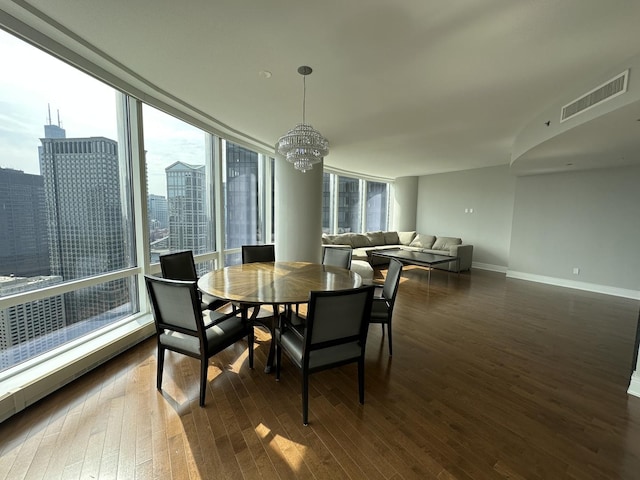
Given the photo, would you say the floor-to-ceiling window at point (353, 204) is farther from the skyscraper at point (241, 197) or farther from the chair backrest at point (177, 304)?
the chair backrest at point (177, 304)

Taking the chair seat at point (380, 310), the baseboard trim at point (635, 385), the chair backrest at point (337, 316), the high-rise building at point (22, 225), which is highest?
the high-rise building at point (22, 225)

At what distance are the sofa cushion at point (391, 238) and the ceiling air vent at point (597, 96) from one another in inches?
215

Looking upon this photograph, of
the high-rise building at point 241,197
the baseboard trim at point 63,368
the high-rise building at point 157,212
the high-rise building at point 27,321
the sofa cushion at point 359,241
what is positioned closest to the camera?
the baseboard trim at point 63,368

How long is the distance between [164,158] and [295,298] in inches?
108

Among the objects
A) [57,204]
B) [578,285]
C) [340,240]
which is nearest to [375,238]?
[340,240]

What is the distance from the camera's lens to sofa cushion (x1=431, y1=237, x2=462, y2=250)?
705cm

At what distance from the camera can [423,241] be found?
7.68 meters

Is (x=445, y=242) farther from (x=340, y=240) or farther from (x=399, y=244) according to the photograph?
(x=340, y=240)

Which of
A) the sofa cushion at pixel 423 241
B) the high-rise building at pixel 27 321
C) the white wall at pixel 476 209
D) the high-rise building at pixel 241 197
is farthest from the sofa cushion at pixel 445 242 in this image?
the high-rise building at pixel 27 321

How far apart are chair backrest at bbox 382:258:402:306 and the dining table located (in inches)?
15.8

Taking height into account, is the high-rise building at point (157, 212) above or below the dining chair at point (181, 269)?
above

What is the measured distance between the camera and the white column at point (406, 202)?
8.57m

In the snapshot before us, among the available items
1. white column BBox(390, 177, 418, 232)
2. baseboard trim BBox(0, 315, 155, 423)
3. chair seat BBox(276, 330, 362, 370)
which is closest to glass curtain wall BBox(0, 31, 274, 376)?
baseboard trim BBox(0, 315, 155, 423)

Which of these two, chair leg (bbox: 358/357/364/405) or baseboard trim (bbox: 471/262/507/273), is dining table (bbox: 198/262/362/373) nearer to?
chair leg (bbox: 358/357/364/405)
